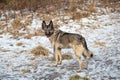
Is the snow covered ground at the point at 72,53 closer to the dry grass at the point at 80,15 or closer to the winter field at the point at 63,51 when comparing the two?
the winter field at the point at 63,51

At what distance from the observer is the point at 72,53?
10.2 m

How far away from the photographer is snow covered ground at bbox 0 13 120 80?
797cm

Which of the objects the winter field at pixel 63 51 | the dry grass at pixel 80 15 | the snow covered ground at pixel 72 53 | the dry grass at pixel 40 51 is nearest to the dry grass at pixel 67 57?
the winter field at pixel 63 51

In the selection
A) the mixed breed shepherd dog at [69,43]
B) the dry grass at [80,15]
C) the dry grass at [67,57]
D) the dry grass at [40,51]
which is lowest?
the dry grass at [67,57]

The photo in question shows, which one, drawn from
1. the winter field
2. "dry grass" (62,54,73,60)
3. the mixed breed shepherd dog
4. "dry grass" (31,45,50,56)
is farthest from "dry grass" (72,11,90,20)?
the mixed breed shepherd dog

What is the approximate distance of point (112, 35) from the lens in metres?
12.0

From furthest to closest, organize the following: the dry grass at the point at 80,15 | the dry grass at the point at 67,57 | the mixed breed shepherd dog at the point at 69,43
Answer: the dry grass at the point at 80,15 < the dry grass at the point at 67,57 < the mixed breed shepherd dog at the point at 69,43

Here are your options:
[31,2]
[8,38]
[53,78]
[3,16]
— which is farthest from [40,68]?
[31,2]

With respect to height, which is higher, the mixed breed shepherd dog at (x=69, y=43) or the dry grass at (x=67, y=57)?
the mixed breed shepherd dog at (x=69, y=43)

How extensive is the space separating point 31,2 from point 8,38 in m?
4.74

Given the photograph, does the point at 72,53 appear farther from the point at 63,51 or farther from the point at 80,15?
the point at 80,15

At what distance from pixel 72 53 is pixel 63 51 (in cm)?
49

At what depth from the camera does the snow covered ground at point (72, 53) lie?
26.1 ft

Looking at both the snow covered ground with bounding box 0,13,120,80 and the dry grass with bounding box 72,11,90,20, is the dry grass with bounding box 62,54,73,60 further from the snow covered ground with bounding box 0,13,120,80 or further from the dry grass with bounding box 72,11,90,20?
the dry grass with bounding box 72,11,90,20
